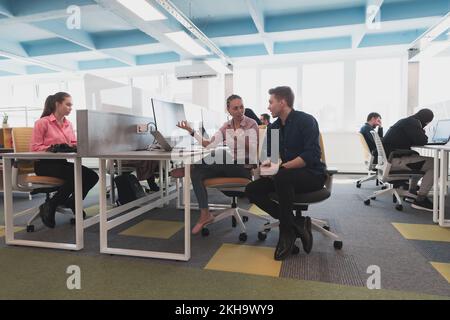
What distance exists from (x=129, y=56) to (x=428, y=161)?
6.56 m

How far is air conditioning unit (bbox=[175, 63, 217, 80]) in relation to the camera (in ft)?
22.1

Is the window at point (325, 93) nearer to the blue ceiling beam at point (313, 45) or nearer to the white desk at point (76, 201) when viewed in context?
the blue ceiling beam at point (313, 45)

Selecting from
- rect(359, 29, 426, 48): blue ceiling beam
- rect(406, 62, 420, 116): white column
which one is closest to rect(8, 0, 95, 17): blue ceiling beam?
rect(359, 29, 426, 48): blue ceiling beam

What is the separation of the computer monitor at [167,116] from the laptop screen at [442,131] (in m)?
3.68

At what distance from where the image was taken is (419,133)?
3.20 m

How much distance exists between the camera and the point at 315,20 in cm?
520

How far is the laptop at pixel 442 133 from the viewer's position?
4.16 meters

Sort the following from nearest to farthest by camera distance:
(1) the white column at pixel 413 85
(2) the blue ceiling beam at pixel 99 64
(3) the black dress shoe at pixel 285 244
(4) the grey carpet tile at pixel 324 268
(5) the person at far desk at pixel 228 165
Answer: (4) the grey carpet tile at pixel 324 268 < (3) the black dress shoe at pixel 285 244 < (5) the person at far desk at pixel 228 165 < (1) the white column at pixel 413 85 < (2) the blue ceiling beam at pixel 99 64

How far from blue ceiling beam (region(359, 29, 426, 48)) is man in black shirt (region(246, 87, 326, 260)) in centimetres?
504

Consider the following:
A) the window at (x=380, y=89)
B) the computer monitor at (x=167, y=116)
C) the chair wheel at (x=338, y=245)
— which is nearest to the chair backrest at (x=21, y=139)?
the computer monitor at (x=167, y=116)

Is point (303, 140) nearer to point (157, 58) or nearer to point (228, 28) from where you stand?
point (228, 28)

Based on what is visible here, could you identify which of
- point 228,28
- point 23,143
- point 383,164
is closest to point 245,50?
point 228,28

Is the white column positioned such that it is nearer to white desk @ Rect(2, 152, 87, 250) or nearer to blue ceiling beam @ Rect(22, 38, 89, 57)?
white desk @ Rect(2, 152, 87, 250)

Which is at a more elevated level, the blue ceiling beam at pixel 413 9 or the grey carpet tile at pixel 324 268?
the blue ceiling beam at pixel 413 9
